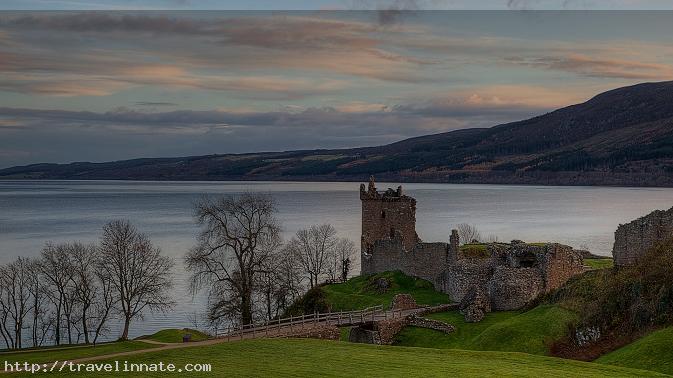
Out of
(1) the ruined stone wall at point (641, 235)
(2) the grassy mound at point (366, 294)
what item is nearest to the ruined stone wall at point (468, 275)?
(2) the grassy mound at point (366, 294)

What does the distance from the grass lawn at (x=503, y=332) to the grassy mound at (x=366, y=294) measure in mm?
7745

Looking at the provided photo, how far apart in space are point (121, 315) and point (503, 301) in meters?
41.4

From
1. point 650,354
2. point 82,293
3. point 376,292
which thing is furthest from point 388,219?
point 650,354

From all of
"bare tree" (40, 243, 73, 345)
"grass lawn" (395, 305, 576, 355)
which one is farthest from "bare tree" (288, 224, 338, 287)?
"grass lawn" (395, 305, 576, 355)

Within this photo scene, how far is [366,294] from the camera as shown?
191ft

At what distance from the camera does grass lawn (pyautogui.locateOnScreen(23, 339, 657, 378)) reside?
82.0 feet

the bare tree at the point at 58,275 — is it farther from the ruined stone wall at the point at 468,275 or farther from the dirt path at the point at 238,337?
the ruined stone wall at the point at 468,275

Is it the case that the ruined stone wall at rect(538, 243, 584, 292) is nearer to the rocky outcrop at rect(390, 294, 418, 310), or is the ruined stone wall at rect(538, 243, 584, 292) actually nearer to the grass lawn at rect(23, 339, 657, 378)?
the rocky outcrop at rect(390, 294, 418, 310)

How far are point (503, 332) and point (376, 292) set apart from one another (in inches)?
831

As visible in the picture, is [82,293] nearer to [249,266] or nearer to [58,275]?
[58,275]

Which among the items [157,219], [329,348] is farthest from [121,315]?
[157,219]

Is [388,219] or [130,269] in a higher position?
[388,219]

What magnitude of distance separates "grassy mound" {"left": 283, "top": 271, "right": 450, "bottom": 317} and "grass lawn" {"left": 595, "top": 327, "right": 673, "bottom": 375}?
2184cm

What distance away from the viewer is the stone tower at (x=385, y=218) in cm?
6738
